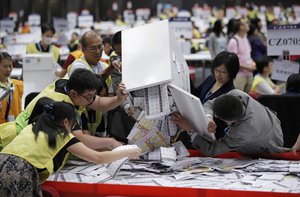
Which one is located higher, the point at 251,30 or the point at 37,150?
the point at 251,30

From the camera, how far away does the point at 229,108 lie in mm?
3975

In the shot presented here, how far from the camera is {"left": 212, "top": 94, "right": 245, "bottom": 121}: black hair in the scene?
397cm

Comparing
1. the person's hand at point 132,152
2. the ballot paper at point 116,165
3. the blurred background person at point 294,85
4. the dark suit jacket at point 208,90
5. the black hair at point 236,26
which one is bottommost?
the ballot paper at point 116,165

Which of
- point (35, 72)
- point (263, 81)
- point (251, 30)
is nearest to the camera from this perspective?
point (263, 81)

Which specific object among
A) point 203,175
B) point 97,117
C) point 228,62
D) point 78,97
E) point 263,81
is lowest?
point 203,175

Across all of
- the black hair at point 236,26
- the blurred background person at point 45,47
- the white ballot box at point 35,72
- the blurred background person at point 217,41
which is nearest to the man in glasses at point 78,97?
the white ballot box at point 35,72

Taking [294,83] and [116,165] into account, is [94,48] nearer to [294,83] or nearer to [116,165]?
[116,165]

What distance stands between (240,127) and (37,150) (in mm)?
1289

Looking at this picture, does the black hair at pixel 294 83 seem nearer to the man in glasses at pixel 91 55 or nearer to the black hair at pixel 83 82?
the man in glasses at pixel 91 55

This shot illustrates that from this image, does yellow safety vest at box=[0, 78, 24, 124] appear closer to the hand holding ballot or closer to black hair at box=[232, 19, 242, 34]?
the hand holding ballot

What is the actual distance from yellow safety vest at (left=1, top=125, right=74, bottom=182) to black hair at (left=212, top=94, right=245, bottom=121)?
922 mm

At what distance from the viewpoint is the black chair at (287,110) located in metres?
5.83

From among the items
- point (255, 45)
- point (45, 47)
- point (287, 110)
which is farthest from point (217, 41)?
point (287, 110)

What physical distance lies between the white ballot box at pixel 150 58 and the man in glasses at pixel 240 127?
1.07 feet
